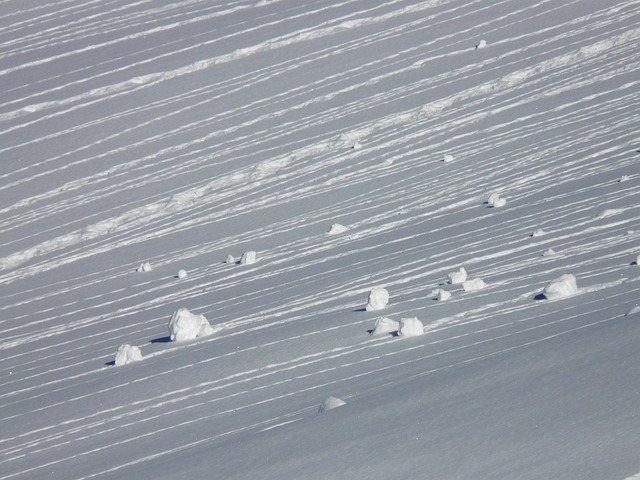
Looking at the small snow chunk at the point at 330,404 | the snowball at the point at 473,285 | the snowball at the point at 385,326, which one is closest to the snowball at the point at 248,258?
the snowball at the point at 473,285

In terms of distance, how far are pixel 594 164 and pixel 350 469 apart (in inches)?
161

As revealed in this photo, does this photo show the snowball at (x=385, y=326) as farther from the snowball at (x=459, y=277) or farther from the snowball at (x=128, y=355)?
the snowball at (x=128, y=355)

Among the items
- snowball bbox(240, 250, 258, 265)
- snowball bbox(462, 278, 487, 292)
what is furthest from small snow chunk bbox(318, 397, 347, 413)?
snowball bbox(240, 250, 258, 265)

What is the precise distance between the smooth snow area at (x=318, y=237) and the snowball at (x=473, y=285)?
0.04 m

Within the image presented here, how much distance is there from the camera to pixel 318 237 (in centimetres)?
582

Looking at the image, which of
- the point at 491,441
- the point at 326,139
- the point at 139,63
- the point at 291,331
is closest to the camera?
the point at 491,441

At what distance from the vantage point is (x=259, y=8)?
10375 mm

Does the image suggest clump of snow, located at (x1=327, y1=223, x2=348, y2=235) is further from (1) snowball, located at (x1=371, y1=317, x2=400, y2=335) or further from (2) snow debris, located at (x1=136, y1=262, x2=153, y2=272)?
(1) snowball, located at (x1=371, y1=317, x2=400, y2=335)

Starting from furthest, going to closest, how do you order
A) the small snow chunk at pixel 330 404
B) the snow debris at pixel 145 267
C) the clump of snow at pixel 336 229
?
the snow debris at pixel 145 267 < the clump of snow at pixel 336 229 < the small snow chunk at pixel 330 404

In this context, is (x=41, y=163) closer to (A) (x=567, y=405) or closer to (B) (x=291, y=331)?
(B) (x=291, y=331)

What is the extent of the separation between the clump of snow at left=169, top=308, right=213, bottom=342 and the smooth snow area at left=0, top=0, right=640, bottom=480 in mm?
17

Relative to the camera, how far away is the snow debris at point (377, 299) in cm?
417

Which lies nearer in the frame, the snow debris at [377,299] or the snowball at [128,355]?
the snow debris at [377,299]

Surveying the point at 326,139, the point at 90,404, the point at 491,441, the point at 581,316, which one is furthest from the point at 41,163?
the point at 491,441
